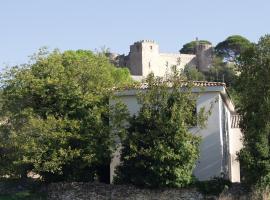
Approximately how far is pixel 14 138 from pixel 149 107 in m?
6.48

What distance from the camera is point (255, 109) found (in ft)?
87.1

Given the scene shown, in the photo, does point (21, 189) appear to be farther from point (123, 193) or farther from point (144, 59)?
point (144, 59)

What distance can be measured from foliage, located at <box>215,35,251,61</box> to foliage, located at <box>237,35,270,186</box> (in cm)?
8067

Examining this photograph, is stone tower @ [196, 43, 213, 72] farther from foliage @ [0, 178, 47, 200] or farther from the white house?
foliage @ [0, 178, 47, 200]

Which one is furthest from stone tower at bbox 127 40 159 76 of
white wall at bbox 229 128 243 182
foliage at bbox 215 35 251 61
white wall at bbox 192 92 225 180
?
white wall at bbox 192 92 225 180

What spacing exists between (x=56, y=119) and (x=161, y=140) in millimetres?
5612

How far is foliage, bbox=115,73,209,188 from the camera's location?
2500cm

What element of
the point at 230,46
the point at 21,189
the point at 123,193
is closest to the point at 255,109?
the point at 123,193

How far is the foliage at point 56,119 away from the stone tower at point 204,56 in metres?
80.4

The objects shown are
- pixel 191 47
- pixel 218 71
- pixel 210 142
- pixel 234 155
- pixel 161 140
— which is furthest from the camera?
pixel 191 47

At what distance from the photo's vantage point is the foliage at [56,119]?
2675 centimetres

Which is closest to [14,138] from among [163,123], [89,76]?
[89,76]

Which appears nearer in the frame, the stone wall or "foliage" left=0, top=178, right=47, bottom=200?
the stone wall

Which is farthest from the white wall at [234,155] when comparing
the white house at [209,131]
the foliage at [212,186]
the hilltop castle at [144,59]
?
the hilltop castle at [144,59]
